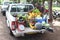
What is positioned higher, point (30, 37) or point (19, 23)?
point (19, 23)

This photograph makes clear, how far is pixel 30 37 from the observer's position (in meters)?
9.30

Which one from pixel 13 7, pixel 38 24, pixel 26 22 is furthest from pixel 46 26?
pixel 13 7

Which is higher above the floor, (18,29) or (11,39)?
(18,29)

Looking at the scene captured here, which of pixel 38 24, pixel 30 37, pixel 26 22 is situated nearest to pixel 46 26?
pixel 38 24

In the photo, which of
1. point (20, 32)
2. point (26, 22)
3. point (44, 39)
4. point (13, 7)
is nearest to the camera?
point (20, 32)

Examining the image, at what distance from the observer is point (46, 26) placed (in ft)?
26.0

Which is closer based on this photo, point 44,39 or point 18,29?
point 18,29

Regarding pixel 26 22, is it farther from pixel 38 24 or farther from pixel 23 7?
pixel 23 7

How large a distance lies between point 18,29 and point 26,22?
2.15ft

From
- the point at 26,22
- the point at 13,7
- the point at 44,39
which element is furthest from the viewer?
the point at 13,7

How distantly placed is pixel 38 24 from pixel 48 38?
151 centimetres

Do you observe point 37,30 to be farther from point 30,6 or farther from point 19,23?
point 30,6

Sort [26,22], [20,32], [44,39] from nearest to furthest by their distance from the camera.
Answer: [20,32]
[26,22]
[44,39]

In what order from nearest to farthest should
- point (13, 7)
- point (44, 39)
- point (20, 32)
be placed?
point (20, 32) → point (44, 39) → point (13, 7)
